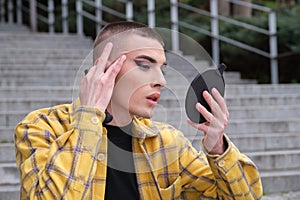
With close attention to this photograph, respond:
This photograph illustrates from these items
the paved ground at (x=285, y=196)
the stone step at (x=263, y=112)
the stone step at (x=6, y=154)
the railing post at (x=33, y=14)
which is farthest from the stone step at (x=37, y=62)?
the railing post at (x=33, y=14)

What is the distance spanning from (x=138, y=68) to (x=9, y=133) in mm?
2397

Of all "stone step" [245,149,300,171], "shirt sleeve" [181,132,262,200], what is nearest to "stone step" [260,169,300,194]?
"stone step" [245,149,300,171]

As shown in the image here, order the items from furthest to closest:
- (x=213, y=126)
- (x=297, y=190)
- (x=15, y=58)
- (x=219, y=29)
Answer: (x=219, y=29), (x=15, y=58), (x=297, y=190), (x=213, y=126)

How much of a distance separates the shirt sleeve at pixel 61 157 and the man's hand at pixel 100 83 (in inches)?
0.9

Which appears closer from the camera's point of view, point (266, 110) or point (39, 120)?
point (39, 120)

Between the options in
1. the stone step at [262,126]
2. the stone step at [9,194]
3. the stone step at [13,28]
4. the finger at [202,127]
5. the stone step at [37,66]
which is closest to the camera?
the finger at [202,127]

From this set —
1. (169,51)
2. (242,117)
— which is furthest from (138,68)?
(242,117)

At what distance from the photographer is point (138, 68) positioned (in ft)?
4.62

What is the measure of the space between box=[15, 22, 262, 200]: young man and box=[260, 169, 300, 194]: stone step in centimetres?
174

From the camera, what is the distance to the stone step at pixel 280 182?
331cm

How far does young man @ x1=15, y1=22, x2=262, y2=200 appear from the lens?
1387mm

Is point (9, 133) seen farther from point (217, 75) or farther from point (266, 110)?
point (217, 75)

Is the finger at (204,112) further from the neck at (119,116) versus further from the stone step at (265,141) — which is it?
the stone step at (265,141)

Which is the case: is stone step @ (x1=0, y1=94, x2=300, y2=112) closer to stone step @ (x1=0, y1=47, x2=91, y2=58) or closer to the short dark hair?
stone step @ (x1=0, y1=47, x2=91, y2=58)
